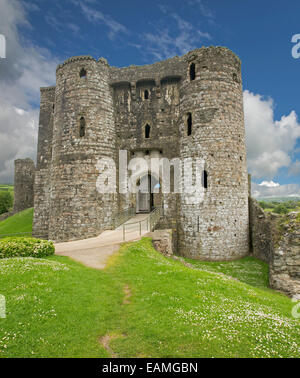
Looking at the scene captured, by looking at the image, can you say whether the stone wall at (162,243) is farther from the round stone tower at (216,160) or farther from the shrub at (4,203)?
the shrub at (4,203)

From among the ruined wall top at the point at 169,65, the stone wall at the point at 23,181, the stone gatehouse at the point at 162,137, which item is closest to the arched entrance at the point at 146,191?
the stone gatehouse at the point at 162,137

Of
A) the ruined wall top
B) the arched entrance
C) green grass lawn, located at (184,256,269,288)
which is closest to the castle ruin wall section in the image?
the ruined wall top

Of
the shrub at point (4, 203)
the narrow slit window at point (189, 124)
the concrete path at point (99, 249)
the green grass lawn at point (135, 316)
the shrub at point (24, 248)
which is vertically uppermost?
the narrow slit window at point (189, 124)

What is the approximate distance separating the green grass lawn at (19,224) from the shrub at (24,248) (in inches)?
688

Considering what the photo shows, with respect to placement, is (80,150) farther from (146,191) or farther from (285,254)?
(285,254)

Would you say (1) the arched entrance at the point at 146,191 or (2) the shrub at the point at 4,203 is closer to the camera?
(1) the arched entrance at the point at 146,191

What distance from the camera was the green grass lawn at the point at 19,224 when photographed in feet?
93.4

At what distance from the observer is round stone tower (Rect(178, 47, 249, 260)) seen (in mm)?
17703

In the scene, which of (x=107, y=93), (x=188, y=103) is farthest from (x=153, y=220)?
(x=107, y=93)

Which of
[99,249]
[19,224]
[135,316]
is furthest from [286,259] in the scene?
[19,224]

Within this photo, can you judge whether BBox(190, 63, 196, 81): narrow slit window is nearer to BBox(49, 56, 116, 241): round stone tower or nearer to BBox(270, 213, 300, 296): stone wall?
BBox(49, 56, 116, 241): round stone tower

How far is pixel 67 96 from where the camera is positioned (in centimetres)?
1995

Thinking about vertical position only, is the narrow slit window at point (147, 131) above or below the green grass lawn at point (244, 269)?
above

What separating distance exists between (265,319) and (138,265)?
241 inches
